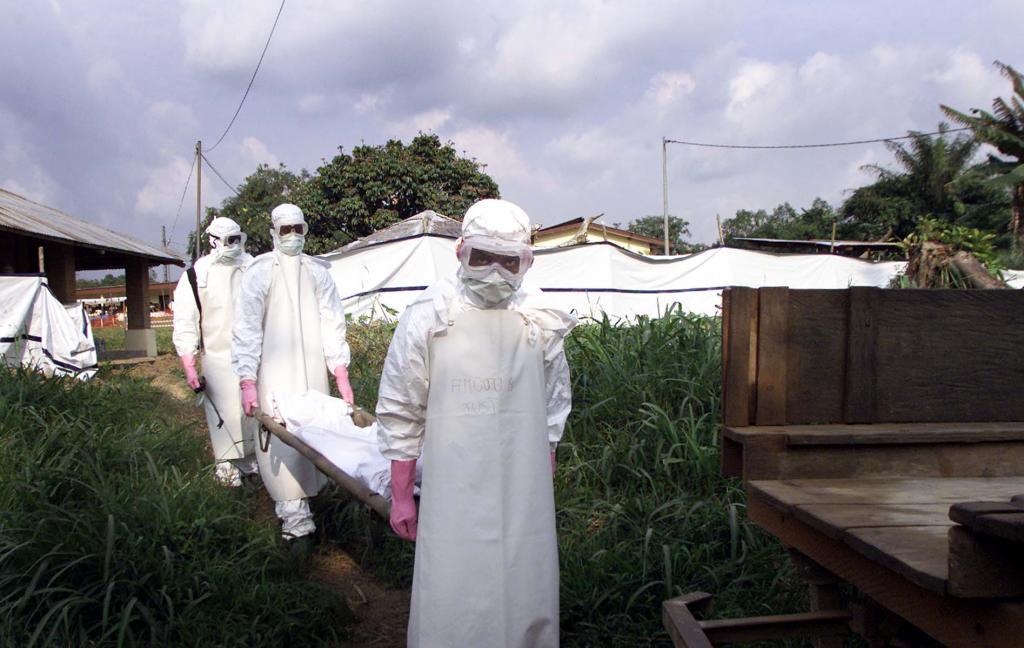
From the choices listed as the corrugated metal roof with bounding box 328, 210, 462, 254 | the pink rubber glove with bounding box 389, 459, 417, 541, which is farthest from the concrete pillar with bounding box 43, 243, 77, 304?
the pink rubber glove with bounding box 389, 459, 417, 541

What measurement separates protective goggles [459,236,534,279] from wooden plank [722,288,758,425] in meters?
0.61

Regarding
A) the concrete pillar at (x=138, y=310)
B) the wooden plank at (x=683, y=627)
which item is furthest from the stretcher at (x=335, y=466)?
the concrete pillar at (x=138, y=310)

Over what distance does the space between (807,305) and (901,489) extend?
561 millimetres

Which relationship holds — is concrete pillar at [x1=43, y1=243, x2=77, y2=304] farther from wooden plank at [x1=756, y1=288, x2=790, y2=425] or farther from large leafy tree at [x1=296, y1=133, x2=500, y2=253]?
wooden plank at [x1=756, y1=288, x2=790, y2=425]

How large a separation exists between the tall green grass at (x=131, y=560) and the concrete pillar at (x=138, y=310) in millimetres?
10355

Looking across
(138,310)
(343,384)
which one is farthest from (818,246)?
(343,384)

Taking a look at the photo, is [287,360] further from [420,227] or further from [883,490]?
[420,227]

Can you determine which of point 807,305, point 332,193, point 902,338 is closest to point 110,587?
point 807,305

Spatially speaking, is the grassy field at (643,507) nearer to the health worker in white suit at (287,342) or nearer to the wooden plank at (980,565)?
the health worker in white suit at (287,342)

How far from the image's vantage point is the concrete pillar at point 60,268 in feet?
42.2

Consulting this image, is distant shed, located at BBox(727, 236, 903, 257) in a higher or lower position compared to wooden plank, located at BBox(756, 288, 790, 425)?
higher

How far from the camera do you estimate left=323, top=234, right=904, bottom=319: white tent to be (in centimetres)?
1084

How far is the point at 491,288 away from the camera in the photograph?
2377 millimetres

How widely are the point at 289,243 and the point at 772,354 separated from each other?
292cm
